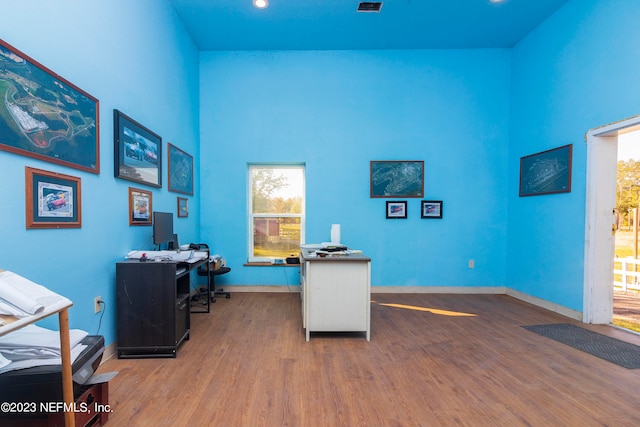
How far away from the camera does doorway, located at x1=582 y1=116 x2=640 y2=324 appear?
3.12m

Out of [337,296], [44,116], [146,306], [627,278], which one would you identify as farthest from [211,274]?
[627,278]

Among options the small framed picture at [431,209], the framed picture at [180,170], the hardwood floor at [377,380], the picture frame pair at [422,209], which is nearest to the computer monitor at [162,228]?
the framed picture at [180,170]

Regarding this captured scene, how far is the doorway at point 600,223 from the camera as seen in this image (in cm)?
312

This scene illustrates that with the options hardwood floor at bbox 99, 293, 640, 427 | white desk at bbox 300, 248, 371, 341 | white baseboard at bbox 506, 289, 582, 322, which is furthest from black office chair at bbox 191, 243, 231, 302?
white baseboard at bbox 506, 289, 582, 322

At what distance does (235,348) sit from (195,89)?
390 centimetres

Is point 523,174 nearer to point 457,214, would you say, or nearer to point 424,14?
point 457,214

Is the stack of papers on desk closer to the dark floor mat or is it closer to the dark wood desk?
the dark wood desk

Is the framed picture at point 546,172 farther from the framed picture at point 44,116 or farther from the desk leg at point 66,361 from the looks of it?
the framed picture at point 44,116

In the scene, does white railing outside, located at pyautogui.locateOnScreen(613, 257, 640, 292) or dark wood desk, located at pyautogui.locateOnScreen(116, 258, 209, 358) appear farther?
white railing outside, located at pyautogui.locateOnScreen(613, 257, 640, 292)

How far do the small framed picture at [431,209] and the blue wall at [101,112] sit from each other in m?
3.77

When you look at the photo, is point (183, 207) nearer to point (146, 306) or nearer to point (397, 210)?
point (146, 306)

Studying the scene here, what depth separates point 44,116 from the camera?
1782mm

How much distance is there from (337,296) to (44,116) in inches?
106

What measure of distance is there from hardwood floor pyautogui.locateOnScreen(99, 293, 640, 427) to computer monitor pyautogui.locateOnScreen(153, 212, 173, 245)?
1045 mm
